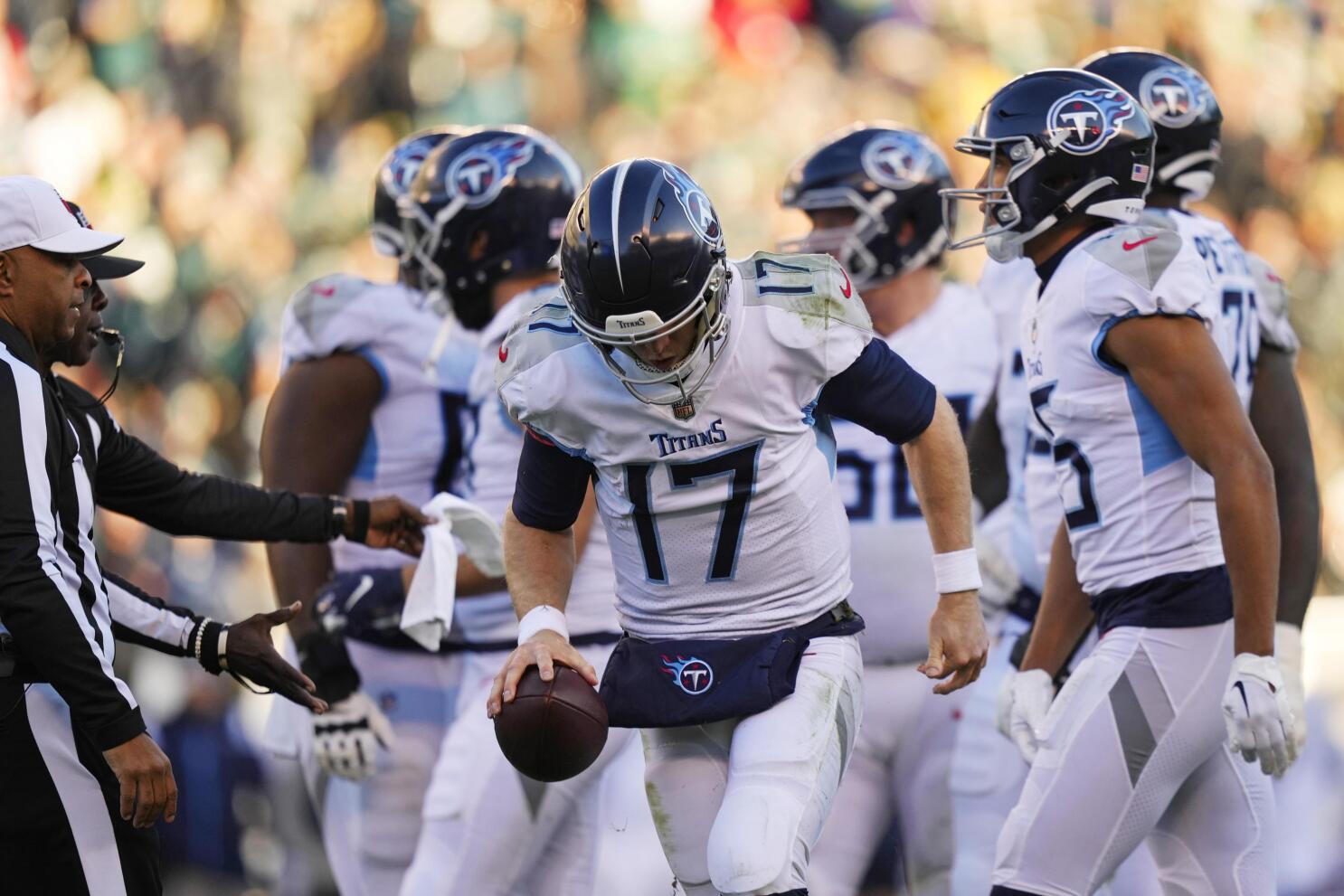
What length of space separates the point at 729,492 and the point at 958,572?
0.46 m

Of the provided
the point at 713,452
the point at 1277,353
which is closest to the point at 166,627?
the point at 713,452

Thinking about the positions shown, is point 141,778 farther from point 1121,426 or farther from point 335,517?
point 1121,426

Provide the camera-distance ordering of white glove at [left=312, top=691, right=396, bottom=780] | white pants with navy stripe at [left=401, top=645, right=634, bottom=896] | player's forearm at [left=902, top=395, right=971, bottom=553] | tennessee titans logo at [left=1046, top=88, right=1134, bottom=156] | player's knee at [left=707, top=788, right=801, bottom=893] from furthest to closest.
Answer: white glove at [left=312, top=691, right=396, bottom=780]
white pants with navy stripe at [left=401, top=645, right=634, bottom=896]
tennessee titans logo at [left=1046, top=88, right=1134, bottom=156]
player's forearm at [left=902, top=395, right=971, bottom=553]
player's knee at [left=707, top=788, right=801, bottom=893]

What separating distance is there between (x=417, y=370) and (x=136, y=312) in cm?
614

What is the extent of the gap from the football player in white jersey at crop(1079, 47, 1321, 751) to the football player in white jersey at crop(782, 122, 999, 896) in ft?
2.59

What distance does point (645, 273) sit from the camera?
2.94 metres

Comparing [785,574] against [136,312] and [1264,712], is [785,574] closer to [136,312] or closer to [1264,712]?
[1264,712]

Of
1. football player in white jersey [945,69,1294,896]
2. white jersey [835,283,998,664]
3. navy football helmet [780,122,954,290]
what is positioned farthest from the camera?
navy football helmet [780,122,954,290]

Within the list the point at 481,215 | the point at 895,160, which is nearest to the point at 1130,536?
the point at 895,160

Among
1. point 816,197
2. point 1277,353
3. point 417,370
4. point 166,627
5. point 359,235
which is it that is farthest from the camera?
point 359,235

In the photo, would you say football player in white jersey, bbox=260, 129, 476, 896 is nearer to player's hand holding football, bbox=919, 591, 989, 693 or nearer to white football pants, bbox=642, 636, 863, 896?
white football pants, bbox=642, 636, 863, 896

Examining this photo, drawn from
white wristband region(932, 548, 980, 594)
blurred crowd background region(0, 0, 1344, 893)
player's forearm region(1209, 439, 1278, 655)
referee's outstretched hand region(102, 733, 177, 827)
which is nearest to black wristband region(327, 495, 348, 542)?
referee's outstretched hand region(102, 733, 177, 827)

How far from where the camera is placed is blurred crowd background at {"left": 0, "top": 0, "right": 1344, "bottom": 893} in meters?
9.41

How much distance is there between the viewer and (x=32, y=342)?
324cm
